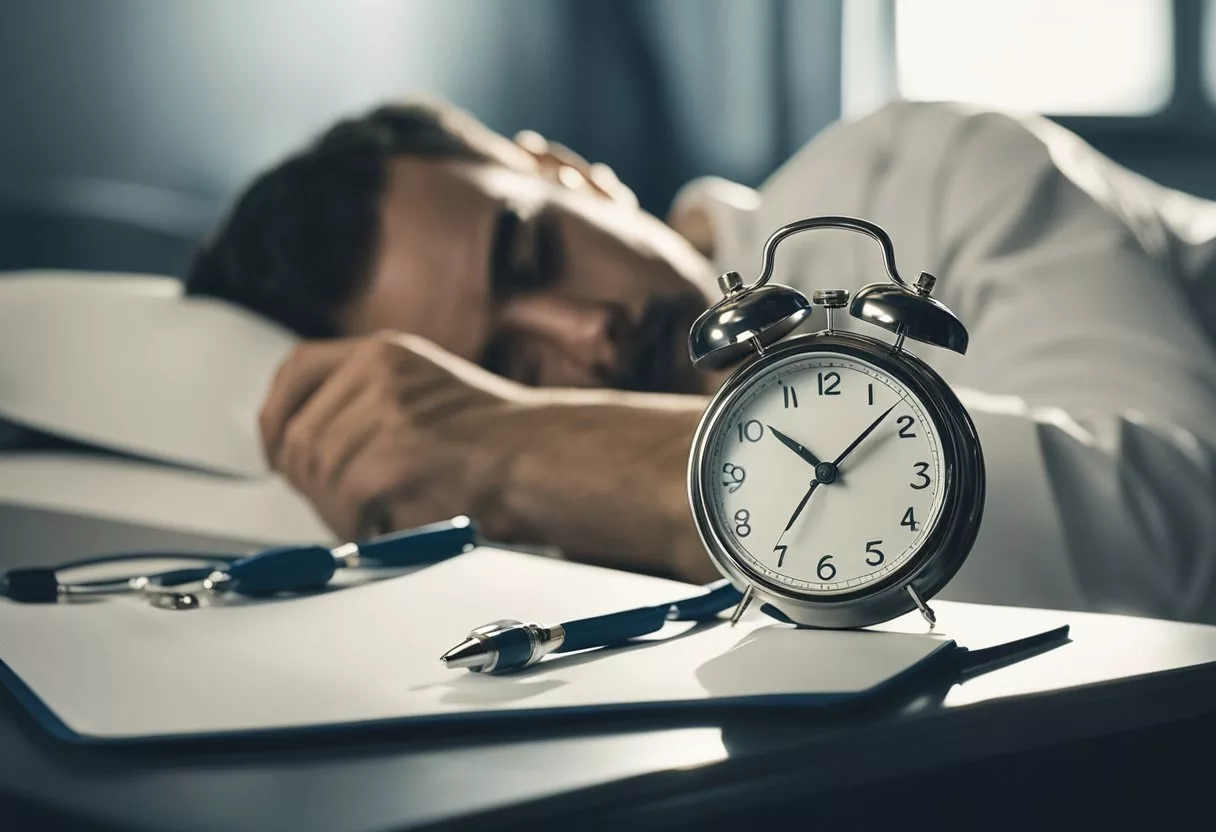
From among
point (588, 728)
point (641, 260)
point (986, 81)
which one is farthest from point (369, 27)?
point (588, 728)

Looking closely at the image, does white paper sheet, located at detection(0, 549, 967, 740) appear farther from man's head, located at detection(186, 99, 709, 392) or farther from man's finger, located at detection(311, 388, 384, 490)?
man's head, located at detection(186, 99, 709, 392)

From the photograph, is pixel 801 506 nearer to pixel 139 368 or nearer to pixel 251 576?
pixel 251 576

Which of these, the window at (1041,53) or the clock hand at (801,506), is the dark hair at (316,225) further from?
the window at (1041,53)

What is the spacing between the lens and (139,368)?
1412mm

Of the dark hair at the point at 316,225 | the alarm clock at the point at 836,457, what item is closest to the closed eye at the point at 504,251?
the dark hair at the point at 316,225

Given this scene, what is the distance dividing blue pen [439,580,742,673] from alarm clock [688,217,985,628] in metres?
0.02

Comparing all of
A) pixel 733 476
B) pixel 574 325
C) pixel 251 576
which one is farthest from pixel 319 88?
pixel 733 476

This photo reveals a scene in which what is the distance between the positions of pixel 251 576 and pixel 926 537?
334 millimetres

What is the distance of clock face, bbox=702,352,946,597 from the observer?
504mm

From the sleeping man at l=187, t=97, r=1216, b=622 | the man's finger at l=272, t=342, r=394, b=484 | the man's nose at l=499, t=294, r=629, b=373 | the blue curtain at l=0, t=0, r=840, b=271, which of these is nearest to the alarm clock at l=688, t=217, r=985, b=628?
the sleeping man at l=187, t=97, r=1216, b=622

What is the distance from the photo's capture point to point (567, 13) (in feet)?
9.57

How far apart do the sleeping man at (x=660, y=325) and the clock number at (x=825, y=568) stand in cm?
26

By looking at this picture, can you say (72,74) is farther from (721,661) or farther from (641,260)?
(721,661)

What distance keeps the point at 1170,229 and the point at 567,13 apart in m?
1.76
